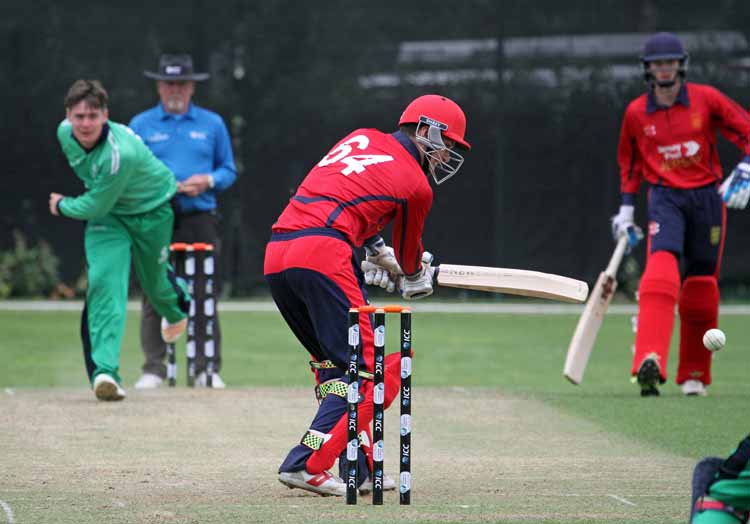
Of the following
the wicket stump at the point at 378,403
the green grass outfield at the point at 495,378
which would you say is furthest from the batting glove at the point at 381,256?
the green grass outfield at the point at 495,378

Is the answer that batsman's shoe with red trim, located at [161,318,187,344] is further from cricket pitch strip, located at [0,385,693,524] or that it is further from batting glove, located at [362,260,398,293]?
batting glove, located at [362,260,398,293]

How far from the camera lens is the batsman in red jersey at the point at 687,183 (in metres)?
8.42

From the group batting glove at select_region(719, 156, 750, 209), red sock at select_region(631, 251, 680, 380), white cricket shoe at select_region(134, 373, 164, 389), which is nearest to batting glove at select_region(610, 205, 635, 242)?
red sock at select_region(631, 251, 680, 380)

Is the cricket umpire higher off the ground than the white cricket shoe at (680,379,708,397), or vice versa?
the cricket umpire

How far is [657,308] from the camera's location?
8266 millimetres

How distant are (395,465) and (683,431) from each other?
67.5 inches

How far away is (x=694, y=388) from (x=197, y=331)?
3.20m

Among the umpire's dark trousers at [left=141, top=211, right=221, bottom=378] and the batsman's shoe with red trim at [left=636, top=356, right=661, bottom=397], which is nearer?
the batsman's shoe with red trim at [left=636, top=356, right=661, bottom=397]

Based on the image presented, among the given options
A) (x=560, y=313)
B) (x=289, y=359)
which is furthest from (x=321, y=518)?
(x=560, y=313)

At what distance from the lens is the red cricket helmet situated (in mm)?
5438

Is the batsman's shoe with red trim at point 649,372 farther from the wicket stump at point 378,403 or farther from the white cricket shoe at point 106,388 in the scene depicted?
the wicket stump at point 378,403

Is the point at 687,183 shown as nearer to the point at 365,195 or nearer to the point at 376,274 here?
the point at 376,274

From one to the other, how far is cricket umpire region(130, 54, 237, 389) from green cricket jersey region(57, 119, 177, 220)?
3.40ft

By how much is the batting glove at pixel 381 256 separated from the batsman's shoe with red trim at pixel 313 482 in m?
0.99
